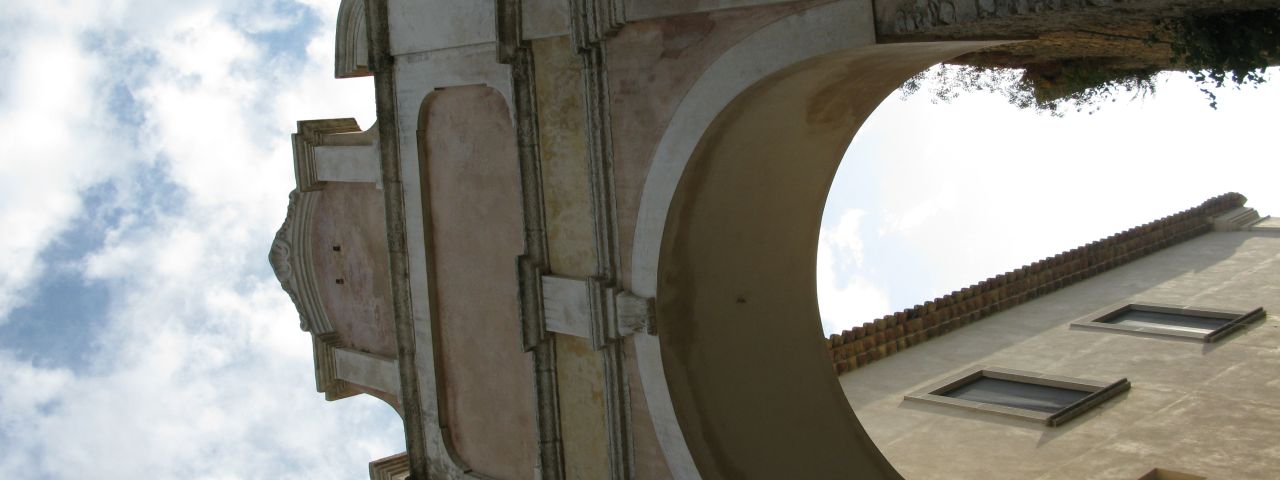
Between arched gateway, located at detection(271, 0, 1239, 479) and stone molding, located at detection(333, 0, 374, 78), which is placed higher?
stone molding, located at detection(333, 0, 374, 78)

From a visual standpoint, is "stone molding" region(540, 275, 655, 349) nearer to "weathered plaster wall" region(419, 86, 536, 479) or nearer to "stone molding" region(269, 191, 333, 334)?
"weathered plaster wall" region(419, 86, 536, 479)

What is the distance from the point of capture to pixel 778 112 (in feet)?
20.8

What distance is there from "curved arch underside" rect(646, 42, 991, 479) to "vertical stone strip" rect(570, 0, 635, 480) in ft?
1.25

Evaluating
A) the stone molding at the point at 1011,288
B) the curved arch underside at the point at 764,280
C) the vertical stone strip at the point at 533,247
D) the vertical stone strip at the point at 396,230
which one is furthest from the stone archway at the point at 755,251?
the stone molding at the point at 1011,288

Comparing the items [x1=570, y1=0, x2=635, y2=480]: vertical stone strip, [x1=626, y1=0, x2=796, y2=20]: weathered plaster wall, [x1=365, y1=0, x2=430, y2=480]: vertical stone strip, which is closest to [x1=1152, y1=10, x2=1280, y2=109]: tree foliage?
[x1=626, y1=0, x2=796, y2=20]: weathered plaster wall

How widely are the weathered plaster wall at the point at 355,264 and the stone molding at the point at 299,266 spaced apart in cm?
7

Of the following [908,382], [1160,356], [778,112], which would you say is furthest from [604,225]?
[1160,356]

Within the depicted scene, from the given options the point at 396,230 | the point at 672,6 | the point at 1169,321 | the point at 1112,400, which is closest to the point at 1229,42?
the point at 672,6

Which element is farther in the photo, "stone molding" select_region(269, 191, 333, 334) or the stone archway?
"stone molding" select_region(269, 191, 333, 334)

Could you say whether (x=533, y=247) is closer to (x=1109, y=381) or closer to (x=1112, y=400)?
(x=1112, y=400)

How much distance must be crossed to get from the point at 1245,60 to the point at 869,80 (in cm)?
201

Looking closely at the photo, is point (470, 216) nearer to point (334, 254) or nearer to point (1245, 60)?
point (334, 254)

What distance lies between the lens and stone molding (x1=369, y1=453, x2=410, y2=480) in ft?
28.4

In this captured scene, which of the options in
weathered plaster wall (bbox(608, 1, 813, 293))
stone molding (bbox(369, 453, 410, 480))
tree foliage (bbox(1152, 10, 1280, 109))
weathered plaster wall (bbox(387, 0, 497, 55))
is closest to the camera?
tree foliage (bbox(1152, 10, 1280, 109))
